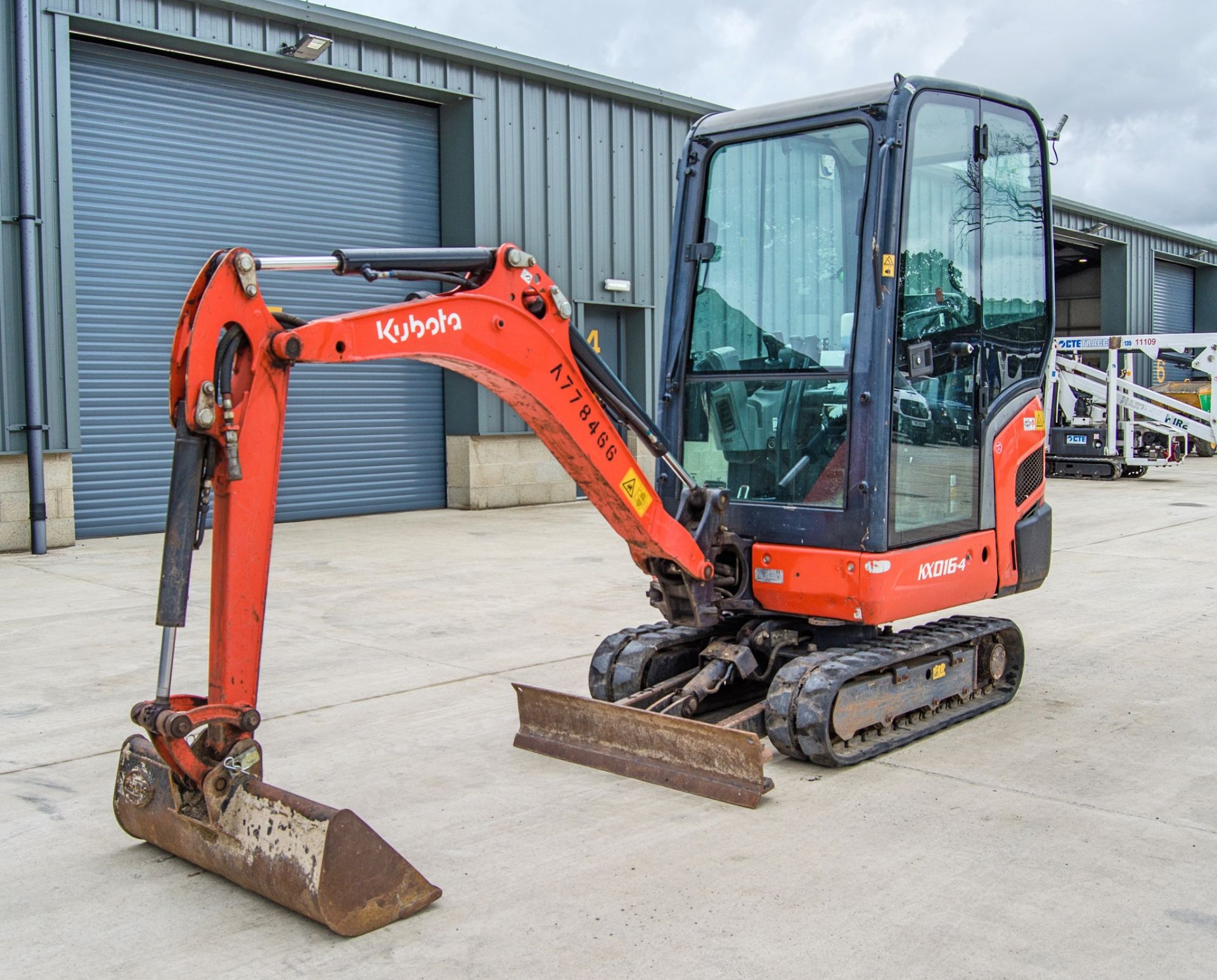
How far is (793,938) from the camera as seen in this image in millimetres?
3707

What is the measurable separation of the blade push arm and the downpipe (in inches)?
340

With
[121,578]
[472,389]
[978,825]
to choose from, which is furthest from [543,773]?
[472,389]

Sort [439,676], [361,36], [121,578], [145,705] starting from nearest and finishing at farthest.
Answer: [145,705] → [439,676] → [121,578] → [361,36]

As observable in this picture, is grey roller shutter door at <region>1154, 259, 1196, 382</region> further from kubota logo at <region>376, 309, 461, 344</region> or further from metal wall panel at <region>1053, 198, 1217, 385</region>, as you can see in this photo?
kubota logo at <region>376, 309, 461, 344</region>

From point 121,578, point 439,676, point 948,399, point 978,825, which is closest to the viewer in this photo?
point 978,825

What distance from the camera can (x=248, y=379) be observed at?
3957 mm

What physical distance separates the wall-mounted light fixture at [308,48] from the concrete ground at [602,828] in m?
7.40

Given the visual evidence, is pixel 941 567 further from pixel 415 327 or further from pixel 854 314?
pixel 415 327

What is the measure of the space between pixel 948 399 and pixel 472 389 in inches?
424

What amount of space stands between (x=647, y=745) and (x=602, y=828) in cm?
61

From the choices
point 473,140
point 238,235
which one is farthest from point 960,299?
point 473,140

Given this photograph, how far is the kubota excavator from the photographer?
410 centimetres

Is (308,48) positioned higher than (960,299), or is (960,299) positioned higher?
(308,48)

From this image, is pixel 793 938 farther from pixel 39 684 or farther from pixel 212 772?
pixel 39 684
